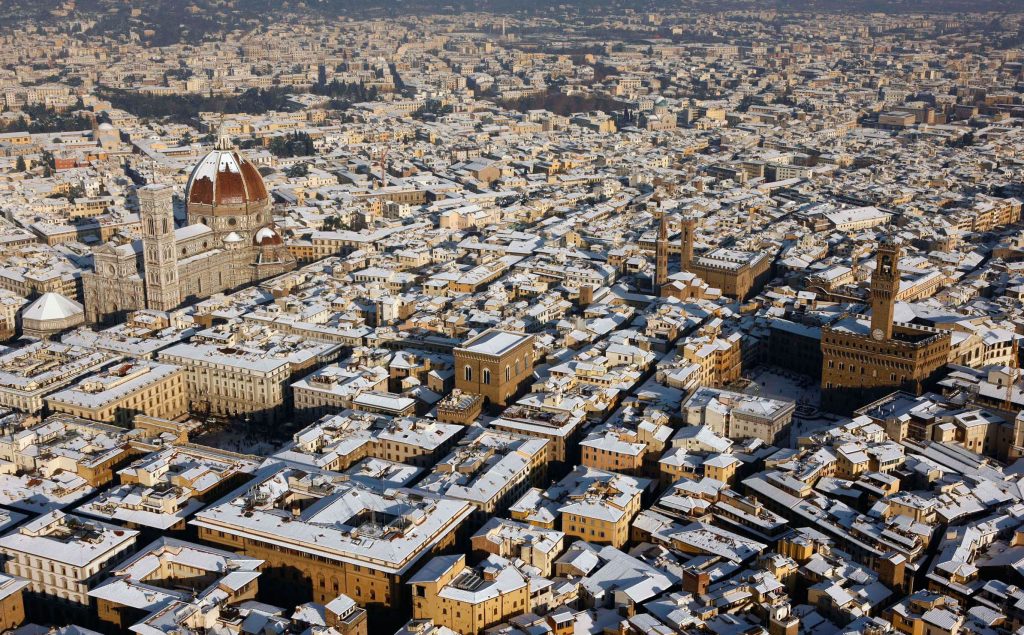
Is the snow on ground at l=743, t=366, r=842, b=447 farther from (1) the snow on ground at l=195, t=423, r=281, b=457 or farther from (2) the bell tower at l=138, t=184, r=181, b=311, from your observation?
(2) the bell tower at l=138, t=184, r=181, b=311

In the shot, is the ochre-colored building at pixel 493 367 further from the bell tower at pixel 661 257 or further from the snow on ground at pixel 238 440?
the bell tower at pixel 661 257

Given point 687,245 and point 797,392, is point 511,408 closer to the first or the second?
point 797,392

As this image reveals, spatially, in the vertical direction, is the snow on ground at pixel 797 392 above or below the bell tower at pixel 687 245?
below

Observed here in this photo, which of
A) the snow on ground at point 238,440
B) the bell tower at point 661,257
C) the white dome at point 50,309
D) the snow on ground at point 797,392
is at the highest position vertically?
the bell tower at point 661,257

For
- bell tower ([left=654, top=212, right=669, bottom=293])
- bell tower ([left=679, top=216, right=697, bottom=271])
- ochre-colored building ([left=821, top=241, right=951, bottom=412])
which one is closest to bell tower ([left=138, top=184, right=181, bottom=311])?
bell tower ([left=654, top=212, right=669, bottom=293])

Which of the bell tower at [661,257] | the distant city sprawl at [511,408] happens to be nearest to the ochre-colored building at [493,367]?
the distant city sprawl at [511,408]

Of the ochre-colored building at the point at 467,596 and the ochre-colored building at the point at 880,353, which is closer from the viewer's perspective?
the ochre-colored building at the point at 467,596

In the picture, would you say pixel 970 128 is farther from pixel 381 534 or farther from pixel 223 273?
pixel 381 534
